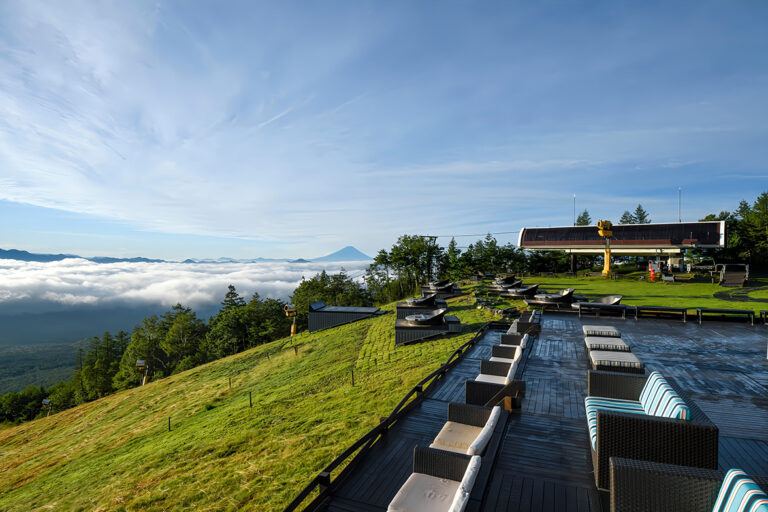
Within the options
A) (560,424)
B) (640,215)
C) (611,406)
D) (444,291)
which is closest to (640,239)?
(444,291)

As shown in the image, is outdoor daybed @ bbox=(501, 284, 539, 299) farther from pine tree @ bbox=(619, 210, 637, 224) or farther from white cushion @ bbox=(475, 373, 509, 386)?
pine tree @ bbox=(619, 210, 637, 224)

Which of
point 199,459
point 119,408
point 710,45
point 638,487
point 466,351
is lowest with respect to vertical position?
point 119,408

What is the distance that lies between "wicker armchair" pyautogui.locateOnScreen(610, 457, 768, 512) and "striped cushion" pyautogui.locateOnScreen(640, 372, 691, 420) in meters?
0.68

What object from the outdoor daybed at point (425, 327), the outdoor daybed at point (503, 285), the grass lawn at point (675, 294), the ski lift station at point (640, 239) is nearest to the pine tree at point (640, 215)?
the ski lift station at point (640, 239)

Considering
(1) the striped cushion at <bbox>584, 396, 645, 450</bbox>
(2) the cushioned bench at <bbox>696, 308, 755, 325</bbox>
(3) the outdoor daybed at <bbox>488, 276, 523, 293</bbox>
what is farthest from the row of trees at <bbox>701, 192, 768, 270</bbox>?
(1) the striped cushion at <bbox>584, 396, 645, 450</bbox>

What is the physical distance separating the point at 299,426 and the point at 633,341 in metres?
9.54

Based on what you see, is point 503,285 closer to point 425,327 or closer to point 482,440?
point 425,327

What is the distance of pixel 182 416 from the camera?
15586mm

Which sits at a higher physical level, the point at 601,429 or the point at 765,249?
the point at 765,249

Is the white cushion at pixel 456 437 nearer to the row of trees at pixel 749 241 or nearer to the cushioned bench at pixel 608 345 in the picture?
the cushioned bench at pixel 608 345

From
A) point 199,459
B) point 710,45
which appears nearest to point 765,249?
point 710,45

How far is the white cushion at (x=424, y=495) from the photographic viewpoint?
3.10 meters

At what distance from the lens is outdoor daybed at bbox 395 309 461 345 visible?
15.1m

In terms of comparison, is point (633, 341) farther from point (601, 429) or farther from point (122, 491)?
point (122, 491)
